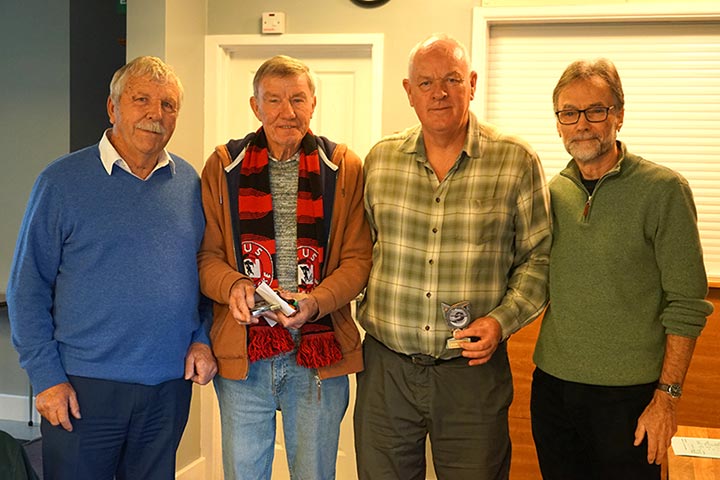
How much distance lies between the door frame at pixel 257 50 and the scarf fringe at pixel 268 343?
162 cm

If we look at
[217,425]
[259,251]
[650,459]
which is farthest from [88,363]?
[217,425]

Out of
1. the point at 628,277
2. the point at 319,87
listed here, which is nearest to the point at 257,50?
the point at 319,87

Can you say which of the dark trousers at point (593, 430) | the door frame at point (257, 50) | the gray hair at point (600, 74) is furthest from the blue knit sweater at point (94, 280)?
the door frame at point (257, 50)

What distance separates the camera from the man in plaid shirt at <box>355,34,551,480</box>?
2.14 m

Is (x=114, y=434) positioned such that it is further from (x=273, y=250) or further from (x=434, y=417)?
(x=434, y=417)

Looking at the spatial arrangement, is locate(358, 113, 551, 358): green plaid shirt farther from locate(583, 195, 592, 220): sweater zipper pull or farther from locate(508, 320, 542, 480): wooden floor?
locate(508, 320, 542, 480): wooden floor

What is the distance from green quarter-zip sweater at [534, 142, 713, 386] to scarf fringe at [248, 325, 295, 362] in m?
0.79

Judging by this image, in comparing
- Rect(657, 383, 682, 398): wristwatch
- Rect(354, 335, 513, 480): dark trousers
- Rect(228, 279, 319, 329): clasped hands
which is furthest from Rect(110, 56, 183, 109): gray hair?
Rect(657, 383, 682, 398): wristwatch

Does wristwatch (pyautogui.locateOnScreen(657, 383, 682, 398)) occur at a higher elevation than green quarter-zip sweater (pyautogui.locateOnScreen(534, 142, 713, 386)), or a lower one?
lower

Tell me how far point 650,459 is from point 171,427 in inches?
53.5

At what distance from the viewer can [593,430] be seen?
2133 millimetres

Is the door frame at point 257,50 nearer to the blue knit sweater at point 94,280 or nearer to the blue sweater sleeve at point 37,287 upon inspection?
the blue knit sweater at point 94,280

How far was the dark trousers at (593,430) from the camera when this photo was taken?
2.11 meters

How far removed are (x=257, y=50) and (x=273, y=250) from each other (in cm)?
188
